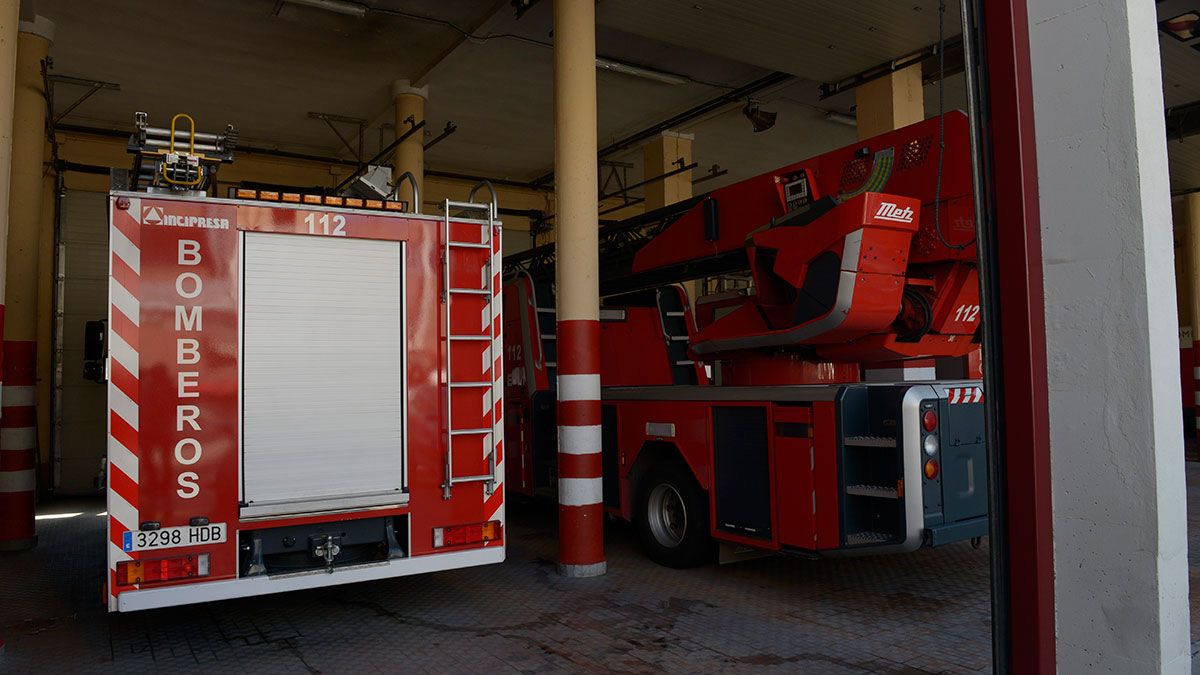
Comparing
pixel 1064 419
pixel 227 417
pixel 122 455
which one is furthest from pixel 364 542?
pixel 1064 419

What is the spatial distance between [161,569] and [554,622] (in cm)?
228

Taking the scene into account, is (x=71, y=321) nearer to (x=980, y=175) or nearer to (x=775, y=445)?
(x=775, y=445)

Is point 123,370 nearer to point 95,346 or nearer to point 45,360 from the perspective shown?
point 95,346

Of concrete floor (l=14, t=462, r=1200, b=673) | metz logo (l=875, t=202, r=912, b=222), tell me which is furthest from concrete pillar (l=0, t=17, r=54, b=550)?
metz logo (l=875, t=202, r=912, b=222)

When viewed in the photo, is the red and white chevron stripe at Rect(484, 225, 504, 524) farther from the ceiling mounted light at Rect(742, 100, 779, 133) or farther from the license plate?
the ceiling mounted light at Rect(742, 100, 779, 133)

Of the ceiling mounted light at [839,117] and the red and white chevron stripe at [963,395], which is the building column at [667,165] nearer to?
the ceiling mounted light at [839,117]

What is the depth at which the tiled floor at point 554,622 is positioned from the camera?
460 cm

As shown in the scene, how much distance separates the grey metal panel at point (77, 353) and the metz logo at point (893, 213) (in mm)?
12226

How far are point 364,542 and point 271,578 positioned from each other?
1.86ft

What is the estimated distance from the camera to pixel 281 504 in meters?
4.82

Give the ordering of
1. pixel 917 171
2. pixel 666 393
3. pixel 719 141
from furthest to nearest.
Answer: pixel 719 141, pixel 666 393, pixel 917 171

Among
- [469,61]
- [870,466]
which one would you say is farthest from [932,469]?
[469,61]

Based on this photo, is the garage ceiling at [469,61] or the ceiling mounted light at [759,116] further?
the ceiling mounted light at [759,116]

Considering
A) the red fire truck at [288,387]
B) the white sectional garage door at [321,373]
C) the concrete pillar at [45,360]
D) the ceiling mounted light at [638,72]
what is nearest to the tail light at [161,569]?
the red fire truck at [288,387]
